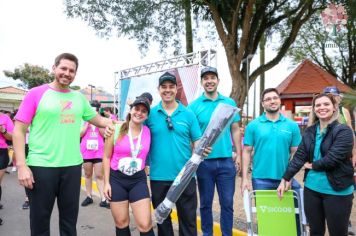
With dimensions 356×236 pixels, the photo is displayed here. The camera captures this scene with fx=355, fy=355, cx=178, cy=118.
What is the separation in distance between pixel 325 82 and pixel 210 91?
2084 cm

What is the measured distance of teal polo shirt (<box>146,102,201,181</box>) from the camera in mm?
3324

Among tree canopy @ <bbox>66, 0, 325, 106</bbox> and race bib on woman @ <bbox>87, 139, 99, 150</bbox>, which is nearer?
race bib on woman @ <bbox>87, 139, 99, 150</bbox>

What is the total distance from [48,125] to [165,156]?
107 centimetres

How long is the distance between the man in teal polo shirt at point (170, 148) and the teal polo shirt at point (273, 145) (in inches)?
28.7

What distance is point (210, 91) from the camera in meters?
→ 3.96

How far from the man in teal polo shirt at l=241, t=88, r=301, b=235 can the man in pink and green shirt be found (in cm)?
184

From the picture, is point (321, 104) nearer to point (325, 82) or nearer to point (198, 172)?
point (198, 172)

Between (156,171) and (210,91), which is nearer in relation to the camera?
(156,171)

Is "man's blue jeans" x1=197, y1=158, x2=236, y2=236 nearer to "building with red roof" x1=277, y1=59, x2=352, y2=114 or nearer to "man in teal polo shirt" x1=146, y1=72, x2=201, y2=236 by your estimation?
"man in teal polo shirt" x1=146, y1=72, x2=201, y2=236

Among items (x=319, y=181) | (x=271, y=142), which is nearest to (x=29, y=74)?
(x=271, y=142)

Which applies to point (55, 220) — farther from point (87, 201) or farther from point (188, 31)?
point (188, 31)

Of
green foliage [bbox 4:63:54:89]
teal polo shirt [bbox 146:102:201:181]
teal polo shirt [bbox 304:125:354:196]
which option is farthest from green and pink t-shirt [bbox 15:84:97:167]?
green foliage [bbox 4:63:54:89]

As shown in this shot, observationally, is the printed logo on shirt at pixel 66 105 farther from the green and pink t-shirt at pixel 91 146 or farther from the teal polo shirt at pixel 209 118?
the green and pink t-shirt at pixel 91 146

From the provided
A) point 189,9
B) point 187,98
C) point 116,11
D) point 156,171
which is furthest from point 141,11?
point 156,171
